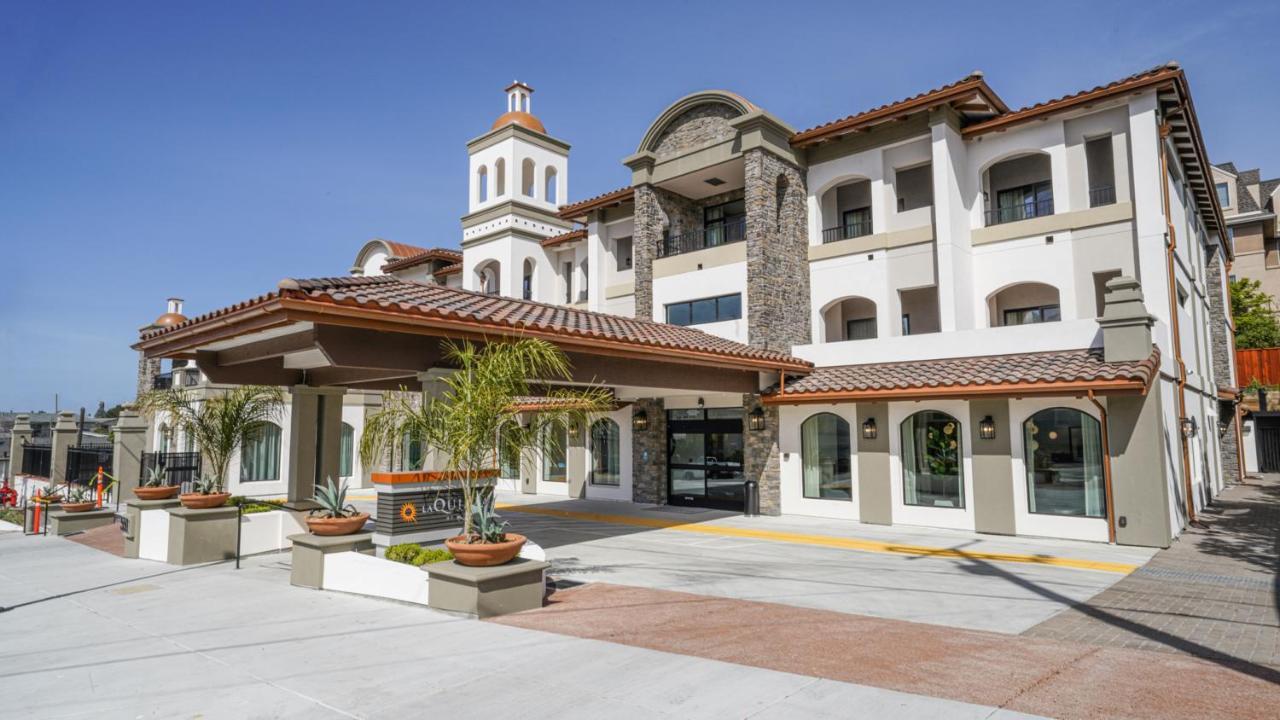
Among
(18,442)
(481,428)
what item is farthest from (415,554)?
(18,442)

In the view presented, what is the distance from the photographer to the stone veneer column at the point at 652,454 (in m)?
21.0

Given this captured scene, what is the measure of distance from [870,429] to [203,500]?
13.6 m

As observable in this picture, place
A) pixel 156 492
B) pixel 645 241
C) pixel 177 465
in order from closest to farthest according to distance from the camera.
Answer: pixel 156 492 → pixel 645 241 → pixel 177 465

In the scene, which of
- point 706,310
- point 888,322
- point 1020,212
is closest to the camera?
point 1020,212

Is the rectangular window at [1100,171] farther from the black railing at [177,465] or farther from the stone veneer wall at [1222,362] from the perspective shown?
the black railing at [177,465]

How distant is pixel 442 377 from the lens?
10297 mm

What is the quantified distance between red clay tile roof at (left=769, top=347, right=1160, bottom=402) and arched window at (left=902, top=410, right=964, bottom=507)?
1100 mm

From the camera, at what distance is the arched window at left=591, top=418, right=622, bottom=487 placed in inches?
902

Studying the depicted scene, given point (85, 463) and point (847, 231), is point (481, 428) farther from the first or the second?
point (85, 463)

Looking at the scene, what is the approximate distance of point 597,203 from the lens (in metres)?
23.8

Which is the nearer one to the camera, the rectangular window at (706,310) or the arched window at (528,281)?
the rectangular window at (706,310)

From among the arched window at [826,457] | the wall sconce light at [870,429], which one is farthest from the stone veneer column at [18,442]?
the wall sconce light at [870,429]

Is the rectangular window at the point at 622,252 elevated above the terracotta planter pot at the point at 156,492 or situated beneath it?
elevated above

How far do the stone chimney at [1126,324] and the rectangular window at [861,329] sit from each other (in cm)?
736
